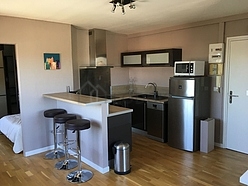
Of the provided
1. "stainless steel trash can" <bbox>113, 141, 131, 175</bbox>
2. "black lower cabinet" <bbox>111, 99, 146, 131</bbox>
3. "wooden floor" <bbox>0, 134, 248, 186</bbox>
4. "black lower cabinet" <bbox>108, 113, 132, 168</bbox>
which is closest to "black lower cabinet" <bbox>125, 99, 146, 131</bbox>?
"black lower cabinet" <bbox>111, 99, 146, 131</bbox>

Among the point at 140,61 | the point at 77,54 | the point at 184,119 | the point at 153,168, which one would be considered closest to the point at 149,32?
the point at 140,61

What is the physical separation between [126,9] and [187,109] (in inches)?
83.4

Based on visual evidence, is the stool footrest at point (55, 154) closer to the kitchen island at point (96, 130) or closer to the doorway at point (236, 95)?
the kitchen island at point (96, 130)

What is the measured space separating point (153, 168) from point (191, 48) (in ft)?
8.71

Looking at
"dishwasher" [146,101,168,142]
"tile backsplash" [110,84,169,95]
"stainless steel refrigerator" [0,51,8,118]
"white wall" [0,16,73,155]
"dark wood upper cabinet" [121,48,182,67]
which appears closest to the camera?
"white wall" [0,16,73,155]

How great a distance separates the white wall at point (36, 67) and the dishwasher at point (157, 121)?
188cm

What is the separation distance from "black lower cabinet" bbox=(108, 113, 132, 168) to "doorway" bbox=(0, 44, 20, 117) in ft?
12.3

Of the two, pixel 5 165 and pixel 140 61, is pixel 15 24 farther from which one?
pixel 140 61

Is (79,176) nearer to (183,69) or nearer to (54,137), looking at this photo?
(54,137)

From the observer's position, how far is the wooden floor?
10.1ft

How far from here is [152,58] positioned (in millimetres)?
5082

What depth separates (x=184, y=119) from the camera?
13.6 feet

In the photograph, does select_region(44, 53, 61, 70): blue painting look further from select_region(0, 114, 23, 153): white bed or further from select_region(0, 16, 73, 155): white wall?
select_region(0, 114, 23, 153): white bed

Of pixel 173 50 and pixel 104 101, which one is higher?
pixel 173 50
